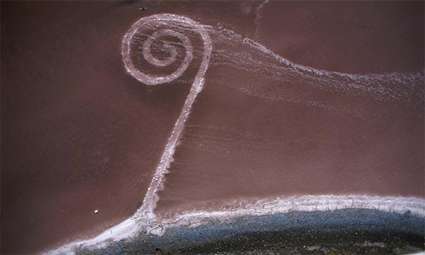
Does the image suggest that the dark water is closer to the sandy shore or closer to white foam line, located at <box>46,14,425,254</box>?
white foam line, located at <box>46,14,425,254</box>

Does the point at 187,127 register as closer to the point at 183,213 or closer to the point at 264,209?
the point at 183,213

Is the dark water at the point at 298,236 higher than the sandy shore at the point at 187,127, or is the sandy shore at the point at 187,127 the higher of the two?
the sandy shore at the point at 187,127

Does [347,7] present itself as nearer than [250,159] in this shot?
No

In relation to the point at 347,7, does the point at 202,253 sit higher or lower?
lower

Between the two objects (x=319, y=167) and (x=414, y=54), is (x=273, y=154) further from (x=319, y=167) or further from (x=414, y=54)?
(x=414, y=54)

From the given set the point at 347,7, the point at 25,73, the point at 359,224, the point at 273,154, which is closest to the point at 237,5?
the point at 347,7

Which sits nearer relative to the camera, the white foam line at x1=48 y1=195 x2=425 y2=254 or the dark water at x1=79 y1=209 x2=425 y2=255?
the white foam line at x1=48 y1=195 x2=425 y2=254

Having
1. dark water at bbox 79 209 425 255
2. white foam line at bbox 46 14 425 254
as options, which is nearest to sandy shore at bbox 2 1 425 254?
white foam line at bbox 46 14 425 254

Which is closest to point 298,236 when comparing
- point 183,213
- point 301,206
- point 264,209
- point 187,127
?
point 301,206

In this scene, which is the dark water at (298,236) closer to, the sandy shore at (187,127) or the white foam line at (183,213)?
the white foam line at (183,213)

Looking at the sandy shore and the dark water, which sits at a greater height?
the sandy shore

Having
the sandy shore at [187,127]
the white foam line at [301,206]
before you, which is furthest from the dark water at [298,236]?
the sandy shore at [187,127]
